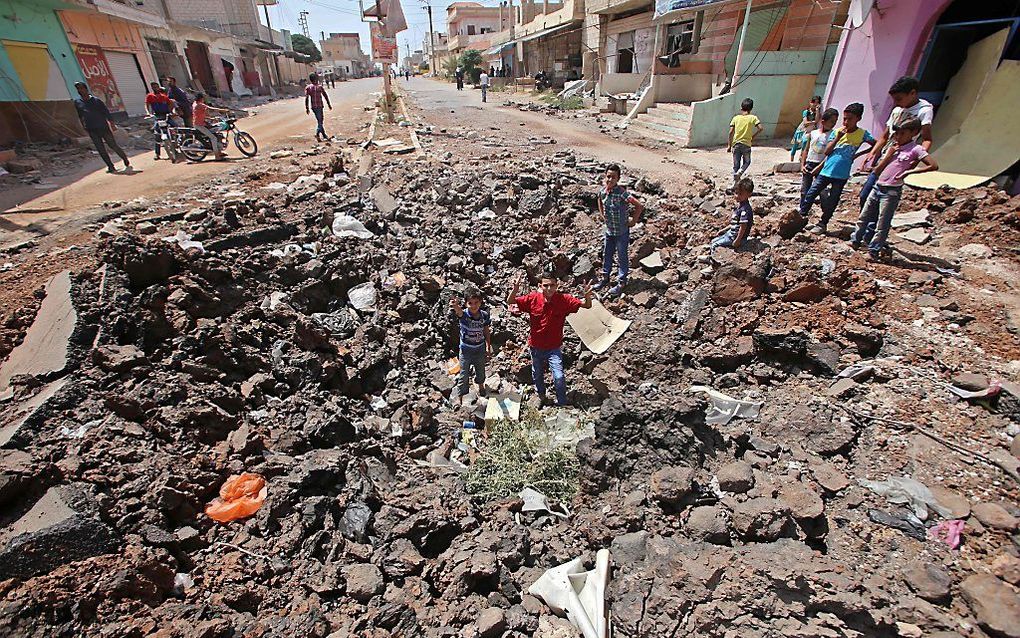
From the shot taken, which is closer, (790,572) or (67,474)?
(790,572)

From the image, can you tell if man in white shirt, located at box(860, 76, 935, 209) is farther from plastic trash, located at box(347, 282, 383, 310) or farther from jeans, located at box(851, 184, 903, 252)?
plastic trash, located at box(347, 282, 383, 310)

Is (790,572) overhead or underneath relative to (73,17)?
underneath

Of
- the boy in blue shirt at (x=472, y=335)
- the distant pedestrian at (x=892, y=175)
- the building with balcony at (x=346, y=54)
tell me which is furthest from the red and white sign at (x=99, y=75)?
the building with balcony at (x=346, y=54)

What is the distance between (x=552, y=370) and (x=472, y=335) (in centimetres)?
91

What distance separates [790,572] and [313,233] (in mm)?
7194

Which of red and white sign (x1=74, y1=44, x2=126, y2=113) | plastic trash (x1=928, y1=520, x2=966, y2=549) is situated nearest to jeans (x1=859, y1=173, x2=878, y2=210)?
plastic trash (x1=928, y1=520, x2=966, y2=549)

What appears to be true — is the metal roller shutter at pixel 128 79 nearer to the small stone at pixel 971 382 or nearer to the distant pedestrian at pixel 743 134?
the distant pedestrian at pixel 743 134

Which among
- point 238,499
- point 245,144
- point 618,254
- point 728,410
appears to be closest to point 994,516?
point 728,410

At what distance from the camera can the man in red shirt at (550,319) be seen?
15.3ft

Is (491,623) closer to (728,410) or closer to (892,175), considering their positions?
(728,410)

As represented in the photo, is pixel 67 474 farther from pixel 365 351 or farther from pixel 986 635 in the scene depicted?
pixel 986 635

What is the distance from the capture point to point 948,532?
9.25ft

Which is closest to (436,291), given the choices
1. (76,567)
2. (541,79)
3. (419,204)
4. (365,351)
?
(365,351)

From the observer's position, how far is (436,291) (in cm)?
645
